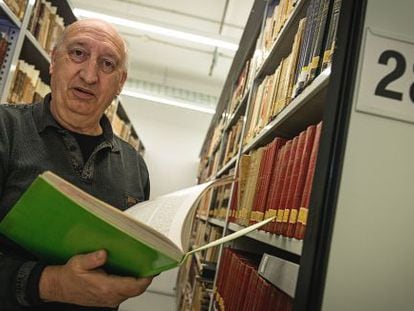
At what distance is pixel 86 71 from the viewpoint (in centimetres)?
134

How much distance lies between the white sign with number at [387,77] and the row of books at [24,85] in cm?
198

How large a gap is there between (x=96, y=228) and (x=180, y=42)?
18.7ft

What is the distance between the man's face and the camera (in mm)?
1300

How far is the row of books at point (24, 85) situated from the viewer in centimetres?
219

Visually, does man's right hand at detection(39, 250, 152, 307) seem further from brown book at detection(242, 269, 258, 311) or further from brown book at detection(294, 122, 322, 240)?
brown book at detection(242, 269, 258, 311)

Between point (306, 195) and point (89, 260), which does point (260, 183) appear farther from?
point (89, 260)

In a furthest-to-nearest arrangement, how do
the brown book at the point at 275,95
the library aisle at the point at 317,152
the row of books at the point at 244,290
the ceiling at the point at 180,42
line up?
1. the ceiling at the point at 180,42
2. the brown book at the point at 275,95
3. the row of books at the point at 244,290
4. the library aisle at the point at 317,152

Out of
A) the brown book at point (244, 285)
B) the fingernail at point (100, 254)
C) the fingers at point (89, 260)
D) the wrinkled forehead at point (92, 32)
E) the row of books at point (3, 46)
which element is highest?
the row of books at point (3, 46)

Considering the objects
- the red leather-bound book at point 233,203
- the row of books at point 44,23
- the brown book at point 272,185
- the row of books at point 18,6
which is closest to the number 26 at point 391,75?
the brown book at point 272,185

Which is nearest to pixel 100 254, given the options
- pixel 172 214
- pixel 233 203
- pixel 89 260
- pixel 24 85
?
pixel 89 260

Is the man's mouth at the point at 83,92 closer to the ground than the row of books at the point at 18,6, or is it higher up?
closer to the ground

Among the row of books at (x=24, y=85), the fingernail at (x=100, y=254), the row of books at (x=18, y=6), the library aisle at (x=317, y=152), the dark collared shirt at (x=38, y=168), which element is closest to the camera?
the library aisle at (x=317, y=152)

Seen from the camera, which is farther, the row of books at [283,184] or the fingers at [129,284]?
the row of books at [283,184]

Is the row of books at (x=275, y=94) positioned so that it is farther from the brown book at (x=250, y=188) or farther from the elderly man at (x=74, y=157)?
the elderly man at (x=74, y=157)
